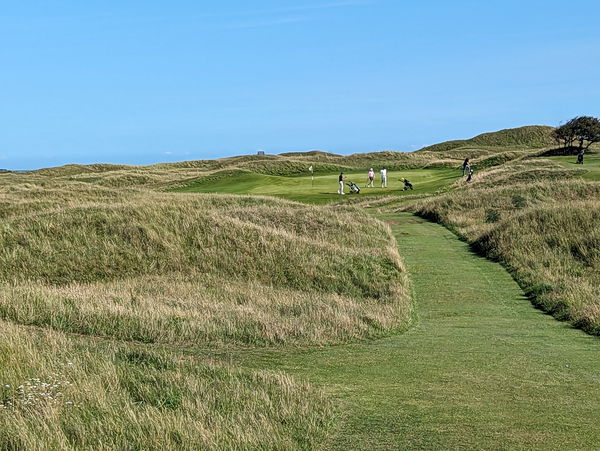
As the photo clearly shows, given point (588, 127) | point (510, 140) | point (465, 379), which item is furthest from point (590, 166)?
point (510, 140)

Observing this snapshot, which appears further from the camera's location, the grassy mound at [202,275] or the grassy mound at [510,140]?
the grassy mound at [510,140]

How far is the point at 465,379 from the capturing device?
10.4m

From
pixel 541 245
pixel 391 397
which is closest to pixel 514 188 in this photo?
pixel 541 245

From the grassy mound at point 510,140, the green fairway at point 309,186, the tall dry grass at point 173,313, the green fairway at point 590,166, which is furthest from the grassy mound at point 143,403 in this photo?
the grassy mound at point 510,140

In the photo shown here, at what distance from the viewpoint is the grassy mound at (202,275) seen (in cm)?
1434

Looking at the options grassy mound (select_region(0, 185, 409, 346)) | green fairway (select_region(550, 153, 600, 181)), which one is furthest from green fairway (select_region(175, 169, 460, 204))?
grassy mound (select_region(0, 185, 409, 346))

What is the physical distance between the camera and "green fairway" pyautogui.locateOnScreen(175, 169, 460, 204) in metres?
52.3

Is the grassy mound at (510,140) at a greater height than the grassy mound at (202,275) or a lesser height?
greater

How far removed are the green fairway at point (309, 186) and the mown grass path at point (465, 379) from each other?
109ft

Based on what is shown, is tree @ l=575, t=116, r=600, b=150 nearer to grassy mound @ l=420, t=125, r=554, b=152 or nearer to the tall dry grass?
the tall dry grass

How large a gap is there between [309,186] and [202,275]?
3850 cm

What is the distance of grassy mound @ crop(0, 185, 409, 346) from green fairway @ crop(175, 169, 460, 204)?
65.7 ft

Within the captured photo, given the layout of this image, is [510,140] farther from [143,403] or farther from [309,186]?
[143,403]

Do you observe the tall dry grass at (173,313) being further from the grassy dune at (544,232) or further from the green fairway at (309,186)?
the green fairway at (309,186)
